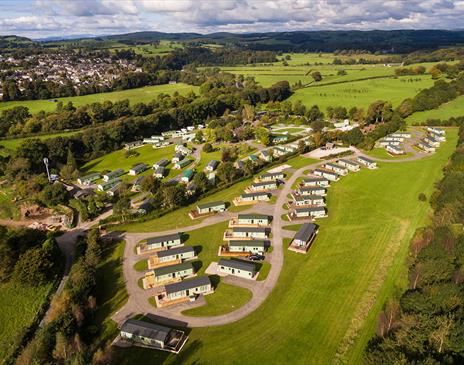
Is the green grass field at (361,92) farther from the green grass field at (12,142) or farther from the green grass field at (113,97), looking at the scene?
the green grass field at (12,142)

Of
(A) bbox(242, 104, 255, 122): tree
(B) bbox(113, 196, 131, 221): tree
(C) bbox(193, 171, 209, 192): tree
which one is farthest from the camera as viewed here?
(A) bbox(242, 104, 255, 122): tree

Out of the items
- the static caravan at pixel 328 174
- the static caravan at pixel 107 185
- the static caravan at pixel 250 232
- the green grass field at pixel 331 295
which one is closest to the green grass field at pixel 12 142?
the static caravan at pixel 107 185

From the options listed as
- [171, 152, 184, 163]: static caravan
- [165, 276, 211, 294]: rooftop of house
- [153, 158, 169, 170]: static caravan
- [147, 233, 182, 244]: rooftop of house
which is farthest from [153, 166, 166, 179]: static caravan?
[165, 276, 211, 294]: rooftop of house

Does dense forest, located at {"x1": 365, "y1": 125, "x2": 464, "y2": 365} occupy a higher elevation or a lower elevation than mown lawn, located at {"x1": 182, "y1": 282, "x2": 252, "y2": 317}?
higher

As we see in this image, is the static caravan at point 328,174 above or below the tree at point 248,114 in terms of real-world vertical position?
below

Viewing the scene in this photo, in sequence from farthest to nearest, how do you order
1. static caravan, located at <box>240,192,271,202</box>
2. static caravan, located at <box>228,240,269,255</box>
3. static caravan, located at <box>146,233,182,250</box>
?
static caravan, located at <box>240,192,271,202</box>
static caravan, located at <box>146,233,182,250</box>
static caravan, located at <box>228,240,269,255</box>

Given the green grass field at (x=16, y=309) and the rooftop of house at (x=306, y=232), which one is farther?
the rooftop of house at (x=306, y=232)

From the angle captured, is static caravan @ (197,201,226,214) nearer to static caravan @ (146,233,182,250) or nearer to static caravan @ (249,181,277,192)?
static caravan @ (146,233,182,250)
